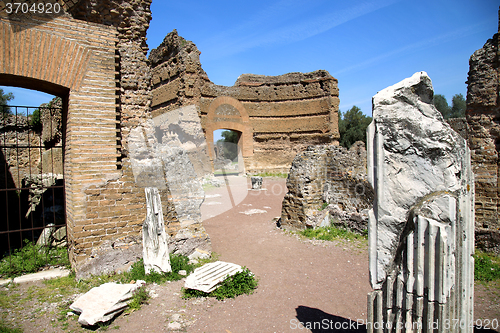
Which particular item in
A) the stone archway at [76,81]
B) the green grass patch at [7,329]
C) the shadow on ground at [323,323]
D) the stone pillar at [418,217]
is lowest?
the shadow on ground at [323,323]

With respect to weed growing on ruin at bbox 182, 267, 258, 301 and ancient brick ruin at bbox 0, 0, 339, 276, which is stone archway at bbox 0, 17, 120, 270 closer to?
ancient brick ruin at bbox 0, 0, 339, 276

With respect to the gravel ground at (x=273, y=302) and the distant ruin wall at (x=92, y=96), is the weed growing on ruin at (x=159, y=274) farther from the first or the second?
the distant ruin wall at (x=92, y=96)

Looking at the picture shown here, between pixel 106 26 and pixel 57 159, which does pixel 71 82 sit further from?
pixel 57 159

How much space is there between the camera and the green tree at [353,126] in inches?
1100

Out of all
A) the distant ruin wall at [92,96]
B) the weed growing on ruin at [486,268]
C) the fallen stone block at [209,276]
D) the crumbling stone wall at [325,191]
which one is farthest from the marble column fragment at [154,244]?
the weed growing on ruin at [486,268]

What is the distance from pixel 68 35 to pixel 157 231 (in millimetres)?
3161

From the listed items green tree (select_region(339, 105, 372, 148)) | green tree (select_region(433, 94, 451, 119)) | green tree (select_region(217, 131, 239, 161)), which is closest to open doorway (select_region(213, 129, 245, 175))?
green tree (select_region(217, 131, 239, 161))

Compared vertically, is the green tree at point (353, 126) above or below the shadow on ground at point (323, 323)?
above

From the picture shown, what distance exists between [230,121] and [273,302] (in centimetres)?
1642

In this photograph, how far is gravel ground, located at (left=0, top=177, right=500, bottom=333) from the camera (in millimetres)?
3139

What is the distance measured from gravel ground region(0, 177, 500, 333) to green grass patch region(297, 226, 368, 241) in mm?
314

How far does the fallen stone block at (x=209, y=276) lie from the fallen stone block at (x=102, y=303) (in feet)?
2.49

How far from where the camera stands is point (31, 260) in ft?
14.7

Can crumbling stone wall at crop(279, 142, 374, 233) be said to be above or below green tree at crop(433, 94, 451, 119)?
below
